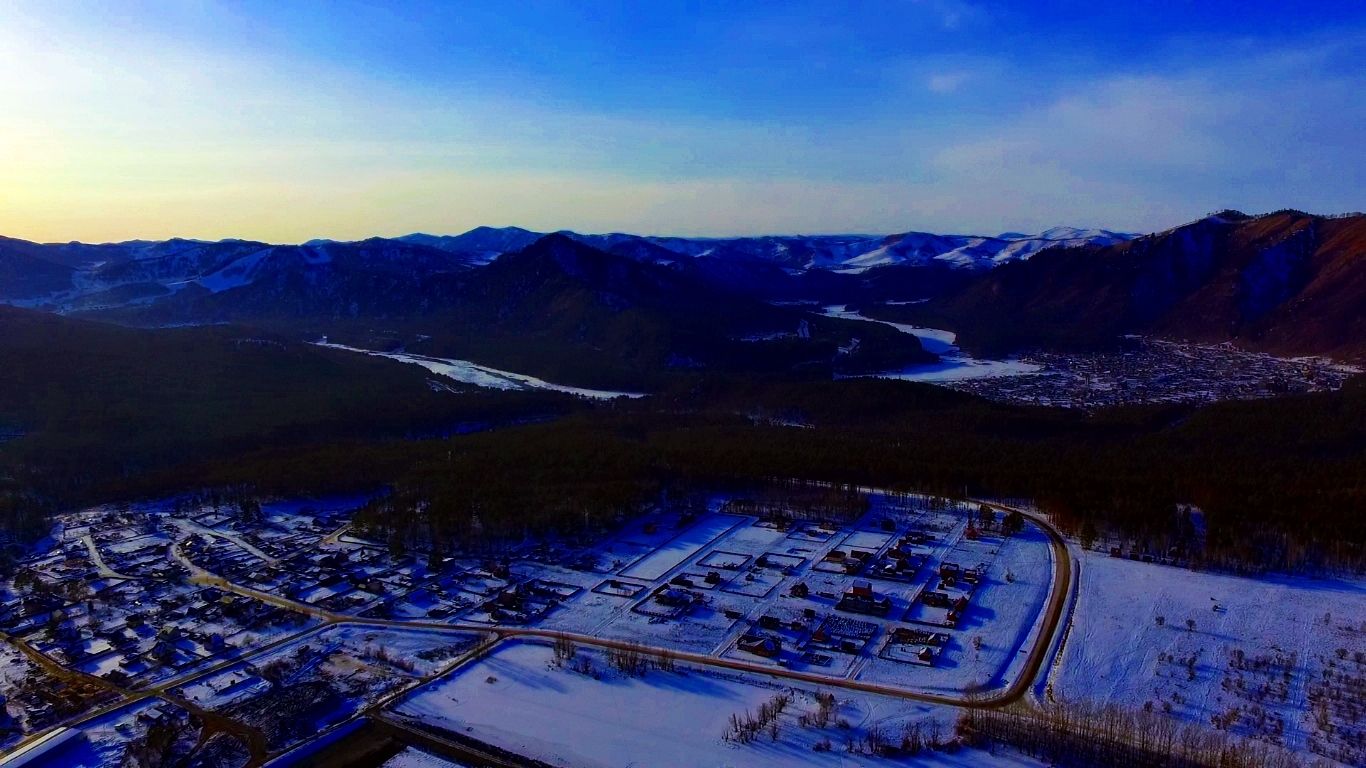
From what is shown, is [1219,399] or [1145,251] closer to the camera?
[1219,399]

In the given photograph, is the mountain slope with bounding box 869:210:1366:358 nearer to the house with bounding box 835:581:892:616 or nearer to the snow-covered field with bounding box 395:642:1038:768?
the house with bounding box 835:581:892:616

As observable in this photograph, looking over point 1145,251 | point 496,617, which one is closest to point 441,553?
point 496,617

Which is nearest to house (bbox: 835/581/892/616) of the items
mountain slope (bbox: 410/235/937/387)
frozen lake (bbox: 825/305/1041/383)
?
frozen lake (bbox: 825/305/1041/383)

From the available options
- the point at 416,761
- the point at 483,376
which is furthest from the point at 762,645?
the point at 483,376

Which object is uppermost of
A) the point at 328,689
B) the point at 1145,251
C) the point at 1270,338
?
the point at 1145,251

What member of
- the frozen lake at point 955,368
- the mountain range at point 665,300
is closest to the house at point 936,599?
the frozen lake at point 955,368

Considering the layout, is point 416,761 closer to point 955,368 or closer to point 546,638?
point 546,638

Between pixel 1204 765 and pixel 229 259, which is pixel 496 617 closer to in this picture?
pixel 1204 765
